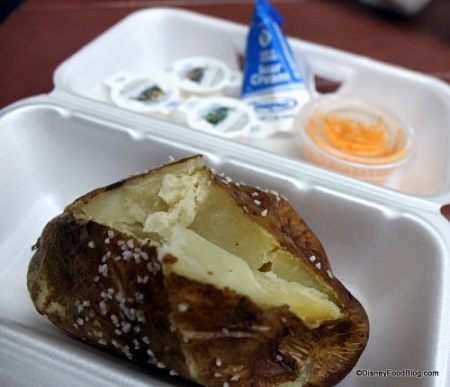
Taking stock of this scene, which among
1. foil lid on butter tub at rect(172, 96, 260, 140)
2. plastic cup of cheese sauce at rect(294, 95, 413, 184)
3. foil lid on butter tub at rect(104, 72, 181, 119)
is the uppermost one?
foil lid on butter tub at rect(104, 72, 181, 119)

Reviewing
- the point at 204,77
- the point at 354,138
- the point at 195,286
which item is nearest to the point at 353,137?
the point at 354,138

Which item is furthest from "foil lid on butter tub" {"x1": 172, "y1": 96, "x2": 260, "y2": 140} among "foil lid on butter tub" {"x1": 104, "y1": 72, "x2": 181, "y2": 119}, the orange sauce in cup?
the orange sauce in cup

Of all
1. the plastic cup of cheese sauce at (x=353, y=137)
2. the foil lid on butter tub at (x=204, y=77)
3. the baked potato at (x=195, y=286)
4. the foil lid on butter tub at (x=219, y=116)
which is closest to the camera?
the baked potato at (x=195, y=286)

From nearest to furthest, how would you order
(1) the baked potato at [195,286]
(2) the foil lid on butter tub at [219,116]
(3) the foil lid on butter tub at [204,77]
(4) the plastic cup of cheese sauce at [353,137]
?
1. (1) the baked potato at [195,286]
2. (4) the plastic cup of cheese sauce at [353,137]
3. (2) the foil lid on butter tub at [219,116]
4. (3) the foil lid on butter tub at [204,77]

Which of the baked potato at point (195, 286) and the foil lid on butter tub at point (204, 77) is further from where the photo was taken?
the foil lid on butter tub at point (204, 77)

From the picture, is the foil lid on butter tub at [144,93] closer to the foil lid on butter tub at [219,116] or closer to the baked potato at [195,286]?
the foil lid on butter tub at [219,116]

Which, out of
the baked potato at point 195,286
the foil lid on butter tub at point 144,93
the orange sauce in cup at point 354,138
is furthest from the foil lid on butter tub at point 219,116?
the baked potato at point 195,286

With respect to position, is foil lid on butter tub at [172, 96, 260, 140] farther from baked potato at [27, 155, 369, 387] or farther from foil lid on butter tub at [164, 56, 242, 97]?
baked potato at [27, 155, 369, 387]

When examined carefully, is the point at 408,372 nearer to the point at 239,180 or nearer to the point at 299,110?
the point at 239,180
